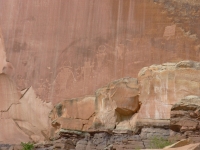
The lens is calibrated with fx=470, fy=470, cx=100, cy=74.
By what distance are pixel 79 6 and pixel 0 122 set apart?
4.34m

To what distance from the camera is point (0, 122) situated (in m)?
14.2

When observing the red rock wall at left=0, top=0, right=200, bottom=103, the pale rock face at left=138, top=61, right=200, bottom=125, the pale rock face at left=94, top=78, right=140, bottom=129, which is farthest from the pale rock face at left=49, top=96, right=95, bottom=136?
the pale rock face at left=138, top=61, right=200, bottom=125

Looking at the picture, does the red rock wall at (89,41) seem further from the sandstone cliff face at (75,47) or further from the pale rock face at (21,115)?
the pale rock face at (21,115)

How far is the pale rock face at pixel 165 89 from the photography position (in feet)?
29.6

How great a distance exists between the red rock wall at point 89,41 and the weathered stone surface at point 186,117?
538 centimetres

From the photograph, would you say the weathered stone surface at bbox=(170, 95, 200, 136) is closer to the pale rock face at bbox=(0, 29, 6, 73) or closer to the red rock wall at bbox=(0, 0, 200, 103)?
the red rock wall at bbox=(0, 0, 200, 103)

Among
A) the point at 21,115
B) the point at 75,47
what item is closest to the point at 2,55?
the point at 21,115

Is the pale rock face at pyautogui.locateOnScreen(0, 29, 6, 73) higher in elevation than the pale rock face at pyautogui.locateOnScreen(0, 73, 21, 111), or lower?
higher

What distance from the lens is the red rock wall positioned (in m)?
13.6

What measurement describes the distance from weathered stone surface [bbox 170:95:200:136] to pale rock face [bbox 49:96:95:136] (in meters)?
3.33

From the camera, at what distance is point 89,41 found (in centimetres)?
1430

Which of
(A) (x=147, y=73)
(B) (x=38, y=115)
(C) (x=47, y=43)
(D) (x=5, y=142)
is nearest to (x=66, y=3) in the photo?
(C) (x=47, y=43)

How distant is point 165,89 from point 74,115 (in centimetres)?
317

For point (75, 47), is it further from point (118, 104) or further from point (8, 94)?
point (118, 104)
